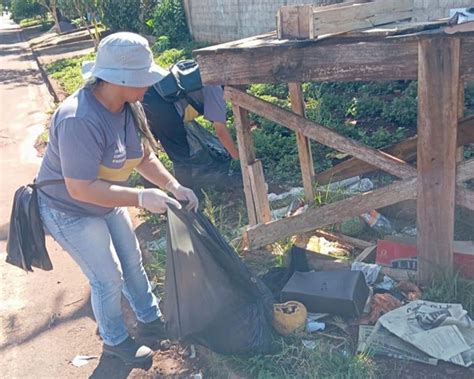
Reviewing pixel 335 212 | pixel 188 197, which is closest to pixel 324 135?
pixel 335 212

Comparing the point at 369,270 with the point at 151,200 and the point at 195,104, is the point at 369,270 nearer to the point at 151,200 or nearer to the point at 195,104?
the point at 151,200

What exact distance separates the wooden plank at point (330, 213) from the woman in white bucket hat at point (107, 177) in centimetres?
83

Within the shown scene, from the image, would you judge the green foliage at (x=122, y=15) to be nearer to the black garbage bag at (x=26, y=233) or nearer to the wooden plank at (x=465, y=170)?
the black garbage bag at (x=26, y=233)

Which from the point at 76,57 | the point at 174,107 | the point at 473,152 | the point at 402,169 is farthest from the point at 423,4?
the point at 76,57

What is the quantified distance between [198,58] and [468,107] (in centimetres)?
398

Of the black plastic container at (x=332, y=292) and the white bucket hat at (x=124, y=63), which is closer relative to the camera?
the white bucket hat at (x=124, y=63)

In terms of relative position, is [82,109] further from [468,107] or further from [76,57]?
[76,57]

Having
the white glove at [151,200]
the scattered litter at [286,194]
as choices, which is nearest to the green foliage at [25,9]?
the scattered litter at [286,194]

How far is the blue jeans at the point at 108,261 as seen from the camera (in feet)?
9.73

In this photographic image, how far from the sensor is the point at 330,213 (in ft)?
11.8

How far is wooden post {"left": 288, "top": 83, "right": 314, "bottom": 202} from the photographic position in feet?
13.7

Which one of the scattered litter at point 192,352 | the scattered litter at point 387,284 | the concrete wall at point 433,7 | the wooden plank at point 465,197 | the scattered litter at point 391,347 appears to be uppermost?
the concrete wall at point 433,7

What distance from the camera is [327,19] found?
3.02 metres

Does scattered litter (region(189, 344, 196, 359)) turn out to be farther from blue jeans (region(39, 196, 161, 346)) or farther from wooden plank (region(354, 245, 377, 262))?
wooden plank (region(354, 245, 377, 262))
